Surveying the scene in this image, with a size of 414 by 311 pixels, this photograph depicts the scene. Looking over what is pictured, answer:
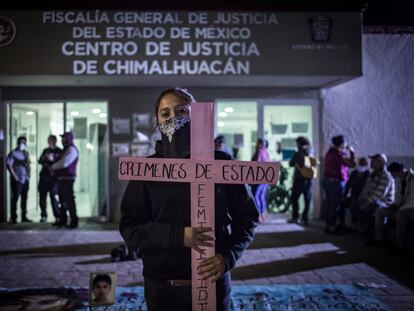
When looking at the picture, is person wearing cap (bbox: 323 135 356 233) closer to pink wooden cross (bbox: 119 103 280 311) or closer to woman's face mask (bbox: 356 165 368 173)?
woman's face mask (bbox: 356 165 368 173)

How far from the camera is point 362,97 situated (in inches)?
453

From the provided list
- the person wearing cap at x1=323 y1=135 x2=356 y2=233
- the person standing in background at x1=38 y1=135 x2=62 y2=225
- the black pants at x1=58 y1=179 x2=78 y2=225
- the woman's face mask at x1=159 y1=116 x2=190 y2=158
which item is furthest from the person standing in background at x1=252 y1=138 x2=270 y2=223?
the woman's face mask at x1=159 y1=116 x2=190 y2=158

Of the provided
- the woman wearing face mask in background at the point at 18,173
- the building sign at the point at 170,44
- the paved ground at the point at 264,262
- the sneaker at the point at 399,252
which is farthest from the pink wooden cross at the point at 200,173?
the woman wearing face mask in background at the point at 18,173

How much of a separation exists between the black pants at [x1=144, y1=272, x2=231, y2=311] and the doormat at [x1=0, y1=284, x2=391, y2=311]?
2670mm

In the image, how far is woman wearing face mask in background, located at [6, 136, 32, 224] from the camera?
10.6 metres

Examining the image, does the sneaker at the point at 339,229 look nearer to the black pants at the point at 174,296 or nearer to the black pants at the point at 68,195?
the black pants at the point at 68,195

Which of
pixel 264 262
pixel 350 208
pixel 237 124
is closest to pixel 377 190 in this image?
pixel 350 208

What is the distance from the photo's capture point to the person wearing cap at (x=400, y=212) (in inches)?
299

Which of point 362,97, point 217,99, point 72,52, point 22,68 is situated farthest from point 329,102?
point 22,68

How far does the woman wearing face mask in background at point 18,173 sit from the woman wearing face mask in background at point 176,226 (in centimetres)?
909

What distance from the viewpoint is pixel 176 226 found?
2.22 metres

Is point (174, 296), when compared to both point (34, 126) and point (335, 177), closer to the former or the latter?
point (335, 177)

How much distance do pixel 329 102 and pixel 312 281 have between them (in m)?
6.42

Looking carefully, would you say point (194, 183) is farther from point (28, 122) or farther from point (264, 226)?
point (28, 122)
